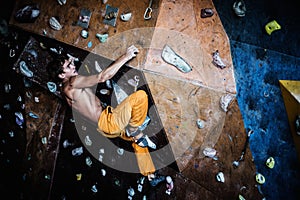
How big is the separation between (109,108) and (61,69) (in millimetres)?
398

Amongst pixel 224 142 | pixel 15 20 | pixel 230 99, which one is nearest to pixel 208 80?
pixel 230 99

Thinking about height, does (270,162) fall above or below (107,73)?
below

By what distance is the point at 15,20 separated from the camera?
209cm

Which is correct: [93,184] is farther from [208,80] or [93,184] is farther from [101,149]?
[208,80]

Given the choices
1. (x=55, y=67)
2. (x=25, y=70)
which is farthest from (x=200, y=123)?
(x=25, y=70)

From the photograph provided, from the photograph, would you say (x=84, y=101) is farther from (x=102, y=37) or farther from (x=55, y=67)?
(x=102, y=37)

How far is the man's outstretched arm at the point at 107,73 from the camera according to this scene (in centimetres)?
178

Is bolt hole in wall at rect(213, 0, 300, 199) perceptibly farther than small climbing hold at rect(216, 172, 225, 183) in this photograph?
No

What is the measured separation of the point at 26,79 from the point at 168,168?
3.82 feet

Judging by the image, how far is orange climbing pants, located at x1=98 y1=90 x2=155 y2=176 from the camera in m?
1.87

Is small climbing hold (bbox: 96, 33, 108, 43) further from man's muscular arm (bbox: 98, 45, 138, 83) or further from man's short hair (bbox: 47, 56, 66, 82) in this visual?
man's short hair (bbox: 47, 56, 66, 82)

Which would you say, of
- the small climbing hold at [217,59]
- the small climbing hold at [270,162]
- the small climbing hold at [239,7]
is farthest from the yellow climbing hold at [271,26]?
the small climbing hold at [270,162]

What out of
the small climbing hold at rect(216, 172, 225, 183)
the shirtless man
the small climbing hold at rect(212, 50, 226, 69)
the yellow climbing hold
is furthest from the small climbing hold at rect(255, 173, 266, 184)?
the yellow climbing hold

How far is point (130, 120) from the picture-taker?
6.32ft
